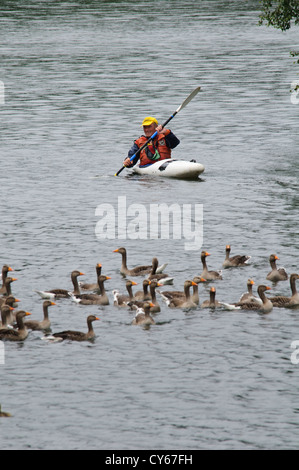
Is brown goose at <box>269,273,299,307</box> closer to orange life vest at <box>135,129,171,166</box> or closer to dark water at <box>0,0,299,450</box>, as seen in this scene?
dark water at <box>0,0,299,450</box>

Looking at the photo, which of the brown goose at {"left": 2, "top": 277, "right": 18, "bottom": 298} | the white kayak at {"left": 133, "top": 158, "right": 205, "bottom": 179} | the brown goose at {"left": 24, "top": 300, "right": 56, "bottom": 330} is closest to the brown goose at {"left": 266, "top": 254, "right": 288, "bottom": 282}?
the brown goose at {"left": 24, "top": 300, "right": 56, "bottom": 330}

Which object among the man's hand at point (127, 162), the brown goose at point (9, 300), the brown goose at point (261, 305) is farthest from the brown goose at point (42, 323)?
the man's hand at point (127, 162)

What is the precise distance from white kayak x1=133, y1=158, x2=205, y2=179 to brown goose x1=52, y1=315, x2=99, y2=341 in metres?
18.8

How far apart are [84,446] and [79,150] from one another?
102ft

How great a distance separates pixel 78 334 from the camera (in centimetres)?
2366

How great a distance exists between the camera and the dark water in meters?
20.2

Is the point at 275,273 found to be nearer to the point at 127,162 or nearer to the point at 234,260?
the point at 234,260

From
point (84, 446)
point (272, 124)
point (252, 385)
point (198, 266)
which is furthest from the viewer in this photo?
point (272, 124)

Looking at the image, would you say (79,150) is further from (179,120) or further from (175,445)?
(175,445)

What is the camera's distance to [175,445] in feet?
62.5

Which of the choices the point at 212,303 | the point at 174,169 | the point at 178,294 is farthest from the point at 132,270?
the point at 174,169

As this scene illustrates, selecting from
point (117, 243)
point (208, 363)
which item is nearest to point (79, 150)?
point (117, 243)

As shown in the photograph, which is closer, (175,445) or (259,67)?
(175,445)

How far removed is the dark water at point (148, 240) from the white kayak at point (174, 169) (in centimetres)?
62
